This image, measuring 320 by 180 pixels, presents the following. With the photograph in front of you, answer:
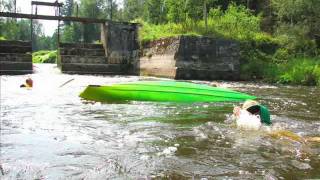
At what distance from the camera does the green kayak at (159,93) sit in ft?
30.1

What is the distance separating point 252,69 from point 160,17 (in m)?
10.6

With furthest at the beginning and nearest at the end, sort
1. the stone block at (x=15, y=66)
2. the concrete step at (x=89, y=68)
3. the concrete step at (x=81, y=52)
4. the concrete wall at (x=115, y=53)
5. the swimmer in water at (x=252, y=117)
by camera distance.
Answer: the concrete step at (x=81, y=52) → the concrete wall at (x=115, y=53) → the concrete step at (x=89, y=68) → the stone block at (x=15, y=66) → the swimmer in water at (x=252, y=117)

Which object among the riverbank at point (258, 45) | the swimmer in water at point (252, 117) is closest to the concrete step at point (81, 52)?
the riverbank at point (258, 45)

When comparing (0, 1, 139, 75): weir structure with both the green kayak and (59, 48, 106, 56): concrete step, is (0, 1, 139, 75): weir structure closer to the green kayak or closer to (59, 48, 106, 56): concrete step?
(59, 48, 106, 56): concrete step

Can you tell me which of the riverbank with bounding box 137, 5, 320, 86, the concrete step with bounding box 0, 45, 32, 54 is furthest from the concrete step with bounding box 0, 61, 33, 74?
the riverbank with bounding box 137, 5, 320, 86

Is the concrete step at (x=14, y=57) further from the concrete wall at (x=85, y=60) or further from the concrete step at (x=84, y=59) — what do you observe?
the concrete step at (x=84, y=59)

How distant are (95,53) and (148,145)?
1814 centimetres

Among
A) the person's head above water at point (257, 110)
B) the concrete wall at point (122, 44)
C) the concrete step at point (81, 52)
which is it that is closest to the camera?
the person's head above water at point (257, 110)

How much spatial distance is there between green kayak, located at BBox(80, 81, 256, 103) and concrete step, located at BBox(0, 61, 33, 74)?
37.4ft

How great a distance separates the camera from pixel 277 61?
776 inches

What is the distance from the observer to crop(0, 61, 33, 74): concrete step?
19.6 metres

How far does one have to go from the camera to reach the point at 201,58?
58.4 ft

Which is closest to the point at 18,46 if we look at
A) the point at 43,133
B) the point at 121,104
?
the point at 121,104

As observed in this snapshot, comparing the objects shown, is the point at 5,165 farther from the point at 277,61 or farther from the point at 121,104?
the point at 277,61
